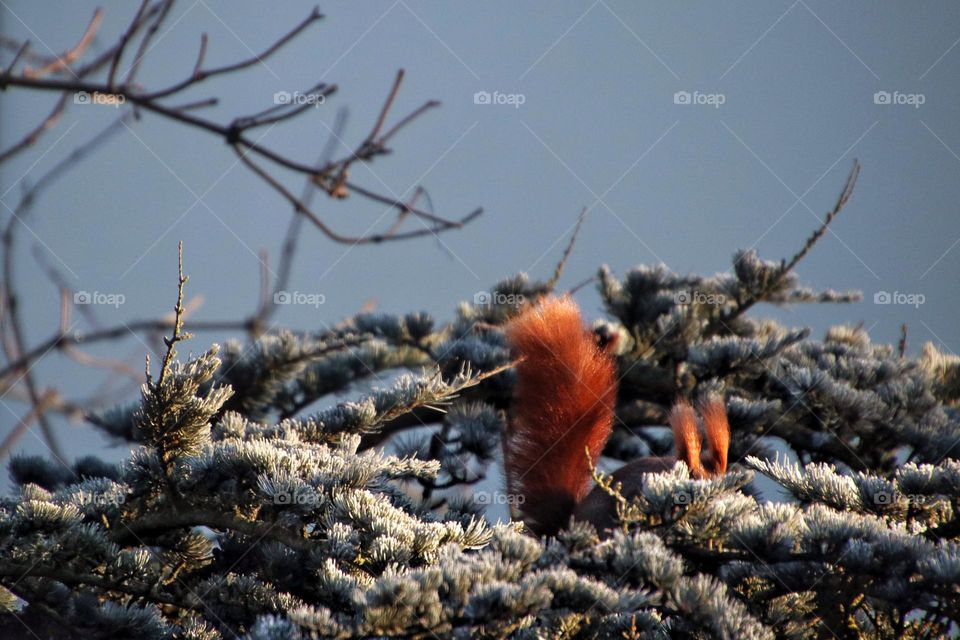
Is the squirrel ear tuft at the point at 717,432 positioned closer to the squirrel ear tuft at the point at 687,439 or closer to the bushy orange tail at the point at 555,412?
the squirrel ear tuft at the point at 687,439

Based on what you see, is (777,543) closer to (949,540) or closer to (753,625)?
(753,625)

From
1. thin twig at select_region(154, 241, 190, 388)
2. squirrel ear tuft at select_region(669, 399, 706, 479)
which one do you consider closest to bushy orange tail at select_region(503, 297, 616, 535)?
squirrel ear tuft at select_region(669, 399, 706, 479)

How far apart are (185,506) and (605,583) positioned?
52 centimetres

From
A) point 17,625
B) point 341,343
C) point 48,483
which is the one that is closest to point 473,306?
point 341,343

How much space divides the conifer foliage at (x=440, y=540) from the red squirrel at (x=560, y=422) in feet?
0.32

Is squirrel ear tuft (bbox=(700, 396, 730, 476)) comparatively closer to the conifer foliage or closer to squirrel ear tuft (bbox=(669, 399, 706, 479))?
squirrel ear tuft (bbox=(669, 399, 706, 479))

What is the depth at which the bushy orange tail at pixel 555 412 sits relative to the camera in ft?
4.30

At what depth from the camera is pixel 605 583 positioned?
884 mm

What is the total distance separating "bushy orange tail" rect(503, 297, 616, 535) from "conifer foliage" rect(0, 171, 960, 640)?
0.31ft

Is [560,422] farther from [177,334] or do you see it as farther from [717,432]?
[177,334]

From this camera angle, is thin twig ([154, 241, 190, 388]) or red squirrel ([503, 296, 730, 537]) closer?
thin twig ([154, 241, 190, 388])

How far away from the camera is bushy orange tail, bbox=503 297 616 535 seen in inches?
51.6

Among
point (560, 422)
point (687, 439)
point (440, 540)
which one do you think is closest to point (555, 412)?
point (560, 422)

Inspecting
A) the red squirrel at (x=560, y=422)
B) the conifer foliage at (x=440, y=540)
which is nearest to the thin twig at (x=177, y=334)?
the conifer foliage at (x=440, y=540)
